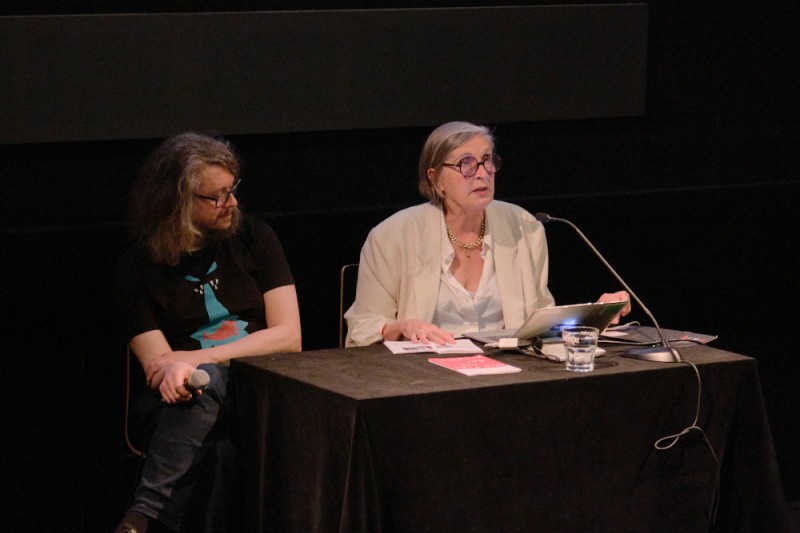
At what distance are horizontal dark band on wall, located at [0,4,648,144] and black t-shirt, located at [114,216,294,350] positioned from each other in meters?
0.82

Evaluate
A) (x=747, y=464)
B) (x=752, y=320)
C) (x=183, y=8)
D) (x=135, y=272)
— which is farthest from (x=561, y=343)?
(x=752, y=320)

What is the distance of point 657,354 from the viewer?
262 centimetres

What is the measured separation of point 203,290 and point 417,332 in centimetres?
62

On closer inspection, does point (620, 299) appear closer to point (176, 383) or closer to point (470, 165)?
point (470, 165)

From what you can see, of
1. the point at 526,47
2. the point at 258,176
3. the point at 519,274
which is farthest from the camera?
the point at 526,47

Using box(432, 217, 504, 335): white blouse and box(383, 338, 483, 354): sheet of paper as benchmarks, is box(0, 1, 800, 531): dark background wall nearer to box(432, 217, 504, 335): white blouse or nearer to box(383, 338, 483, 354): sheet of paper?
box(432, 217, 504, 335): white blouse

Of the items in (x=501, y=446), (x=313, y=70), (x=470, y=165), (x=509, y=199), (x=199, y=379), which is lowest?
(x=501, y=446)

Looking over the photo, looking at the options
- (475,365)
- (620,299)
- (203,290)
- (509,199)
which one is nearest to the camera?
(475,365)

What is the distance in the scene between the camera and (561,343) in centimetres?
275

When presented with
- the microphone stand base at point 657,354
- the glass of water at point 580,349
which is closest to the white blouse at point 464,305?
the microphone stand base at point 657,354

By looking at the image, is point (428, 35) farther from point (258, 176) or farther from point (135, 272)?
point (135, 272)

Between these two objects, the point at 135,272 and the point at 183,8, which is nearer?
the point at 135,272

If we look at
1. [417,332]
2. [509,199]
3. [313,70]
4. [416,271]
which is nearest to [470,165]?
[416,271]

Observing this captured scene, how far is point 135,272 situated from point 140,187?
0.28 metres
